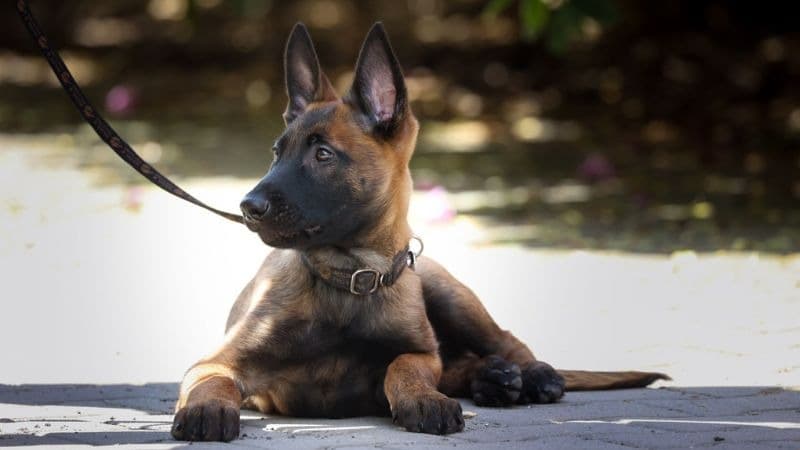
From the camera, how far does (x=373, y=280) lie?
498cm

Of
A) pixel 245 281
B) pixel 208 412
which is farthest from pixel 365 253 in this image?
pixel 245 281

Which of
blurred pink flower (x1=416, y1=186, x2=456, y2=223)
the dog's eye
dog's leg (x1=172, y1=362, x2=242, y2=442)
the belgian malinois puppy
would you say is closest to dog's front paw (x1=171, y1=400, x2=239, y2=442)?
dog's leg (x1=172, y1=362, x2=242, y2=442)

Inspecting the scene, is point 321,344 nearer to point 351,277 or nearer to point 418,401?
point 351,277

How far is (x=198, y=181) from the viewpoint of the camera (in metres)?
11.6

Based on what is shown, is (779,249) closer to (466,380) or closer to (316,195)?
(466,380)

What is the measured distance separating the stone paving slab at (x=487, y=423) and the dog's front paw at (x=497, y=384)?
5cm

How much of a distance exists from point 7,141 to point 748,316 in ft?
29.1

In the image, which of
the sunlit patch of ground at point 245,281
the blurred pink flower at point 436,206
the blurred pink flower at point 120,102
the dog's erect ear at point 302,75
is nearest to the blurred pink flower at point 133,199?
the sunlit patch of ground at point 245,281

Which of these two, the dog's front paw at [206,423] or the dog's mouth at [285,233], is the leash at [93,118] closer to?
the dog's mouth at [285,233]

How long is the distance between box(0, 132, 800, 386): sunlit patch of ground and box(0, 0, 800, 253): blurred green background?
566 mm

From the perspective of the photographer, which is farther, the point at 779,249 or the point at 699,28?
the point at 699,28

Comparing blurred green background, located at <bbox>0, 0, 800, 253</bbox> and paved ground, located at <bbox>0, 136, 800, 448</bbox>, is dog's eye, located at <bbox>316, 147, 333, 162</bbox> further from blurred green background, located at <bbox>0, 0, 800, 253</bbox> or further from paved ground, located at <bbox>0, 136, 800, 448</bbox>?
blurred green background, located at <bbox>0, 0, 800, 253</bbox>

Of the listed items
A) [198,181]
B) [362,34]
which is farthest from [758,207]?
[362,34]

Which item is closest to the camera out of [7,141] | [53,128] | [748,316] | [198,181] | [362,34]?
[748,316]
